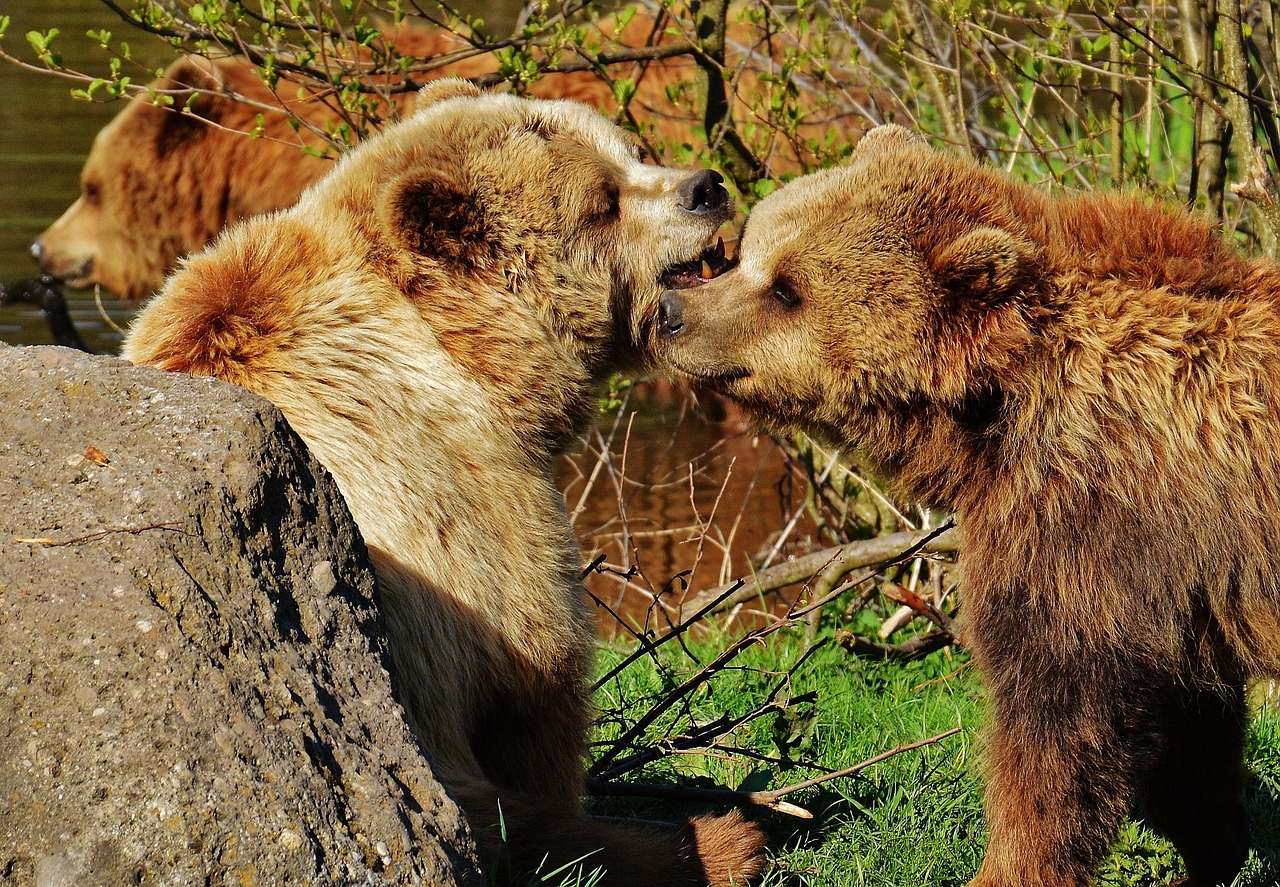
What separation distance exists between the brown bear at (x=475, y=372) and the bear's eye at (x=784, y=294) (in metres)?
0.24

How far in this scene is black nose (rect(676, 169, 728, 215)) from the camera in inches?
157

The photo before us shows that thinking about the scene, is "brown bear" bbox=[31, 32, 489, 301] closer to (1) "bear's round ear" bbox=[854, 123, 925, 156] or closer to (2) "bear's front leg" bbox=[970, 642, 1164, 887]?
(1) "bear's round ear" bbox=[854, 123, 925, 156]

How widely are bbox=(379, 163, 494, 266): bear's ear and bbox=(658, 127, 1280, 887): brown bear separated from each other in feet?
2.14

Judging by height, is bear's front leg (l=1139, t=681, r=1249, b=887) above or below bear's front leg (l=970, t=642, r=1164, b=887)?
below

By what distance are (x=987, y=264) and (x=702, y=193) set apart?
2.87 ft

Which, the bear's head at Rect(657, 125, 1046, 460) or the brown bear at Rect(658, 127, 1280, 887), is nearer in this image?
the brown bear at Rect(658, 127, 1280, 887)

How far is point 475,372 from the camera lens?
3.60 meters

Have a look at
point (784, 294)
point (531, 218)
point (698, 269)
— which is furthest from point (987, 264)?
point (531, 218)

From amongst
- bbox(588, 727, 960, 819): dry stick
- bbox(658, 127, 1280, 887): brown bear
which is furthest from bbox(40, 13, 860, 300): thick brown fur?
bbox(588, 727, 960, 819): dry stick

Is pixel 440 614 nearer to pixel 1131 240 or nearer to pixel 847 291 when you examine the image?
pixel 847 291

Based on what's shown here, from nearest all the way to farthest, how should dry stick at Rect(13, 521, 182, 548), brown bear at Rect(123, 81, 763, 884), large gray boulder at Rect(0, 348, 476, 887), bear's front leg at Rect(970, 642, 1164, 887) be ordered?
1. large gray boulder at Rect(0, 348, 476, 887)
2. dry stick at Rect(13, 521, 182, 548)
3. brown bear at Rect(123, 81, 763, 884)
4. bear's front leg at Rect(970, 642, 1164, 887)

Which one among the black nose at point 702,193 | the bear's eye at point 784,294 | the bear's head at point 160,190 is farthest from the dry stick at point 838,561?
the bear's head at point 160,190

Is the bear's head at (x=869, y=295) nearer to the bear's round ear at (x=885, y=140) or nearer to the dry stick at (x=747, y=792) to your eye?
the bear's round ear at (x=885, y=140)

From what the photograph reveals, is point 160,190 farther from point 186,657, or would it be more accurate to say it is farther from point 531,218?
point 186,657
